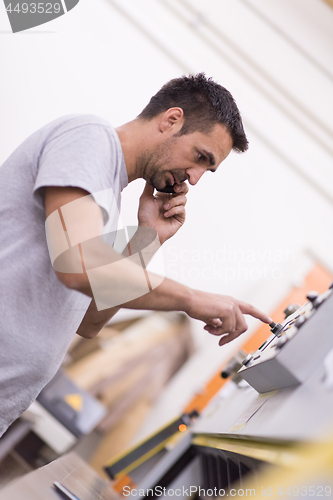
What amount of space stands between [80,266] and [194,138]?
299 mm

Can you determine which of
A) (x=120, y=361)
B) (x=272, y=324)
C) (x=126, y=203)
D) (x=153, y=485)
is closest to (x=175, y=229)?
(x=126, y=203)

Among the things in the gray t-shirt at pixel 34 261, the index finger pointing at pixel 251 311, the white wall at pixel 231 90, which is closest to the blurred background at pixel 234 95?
the white wall at pixel 231 90

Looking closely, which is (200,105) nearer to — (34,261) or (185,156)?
(185,156)

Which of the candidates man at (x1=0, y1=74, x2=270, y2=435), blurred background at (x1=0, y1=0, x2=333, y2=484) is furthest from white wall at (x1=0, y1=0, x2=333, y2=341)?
man at (x1=0, y1=74, x2=270, y2=435)

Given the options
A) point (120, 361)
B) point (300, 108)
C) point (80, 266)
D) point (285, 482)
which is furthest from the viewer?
point (120, 361)

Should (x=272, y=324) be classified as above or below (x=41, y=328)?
below

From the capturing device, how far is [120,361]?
2.73 meters

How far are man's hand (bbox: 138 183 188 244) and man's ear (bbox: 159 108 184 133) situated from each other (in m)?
0.10

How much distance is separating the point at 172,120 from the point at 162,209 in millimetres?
162

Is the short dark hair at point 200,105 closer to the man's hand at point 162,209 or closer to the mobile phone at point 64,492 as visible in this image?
the man's hand at point 162,209

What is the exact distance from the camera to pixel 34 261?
0.61 m

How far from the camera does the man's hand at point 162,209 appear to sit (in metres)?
0.73

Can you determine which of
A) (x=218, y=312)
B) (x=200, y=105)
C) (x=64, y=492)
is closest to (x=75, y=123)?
(x=200, y=105)

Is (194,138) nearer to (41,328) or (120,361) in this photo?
(41,328)
